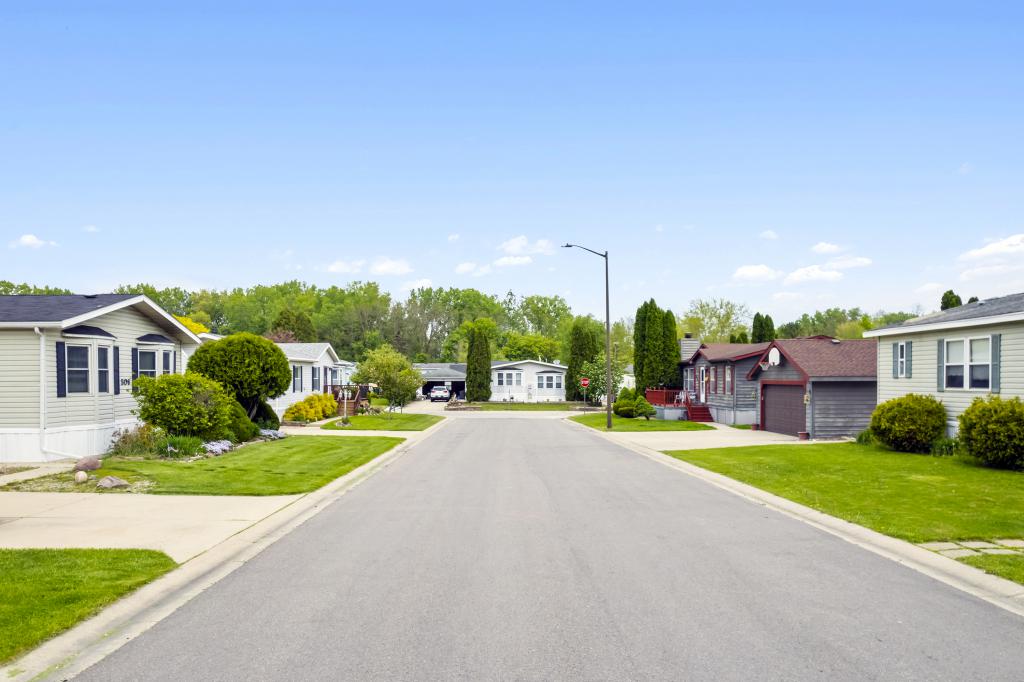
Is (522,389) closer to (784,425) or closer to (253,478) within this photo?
(784,425)

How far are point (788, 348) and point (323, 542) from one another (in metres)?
25.9

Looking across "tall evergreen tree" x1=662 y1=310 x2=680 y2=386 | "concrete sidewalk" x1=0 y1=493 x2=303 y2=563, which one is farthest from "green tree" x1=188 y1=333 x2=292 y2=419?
"tall evergreen tree" x1=662 y1=310 x2=680 y2=386

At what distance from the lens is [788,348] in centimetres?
3142

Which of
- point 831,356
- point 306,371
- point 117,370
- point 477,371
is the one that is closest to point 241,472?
point 117,370

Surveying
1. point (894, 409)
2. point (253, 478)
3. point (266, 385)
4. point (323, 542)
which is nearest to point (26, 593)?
point (323, 542)

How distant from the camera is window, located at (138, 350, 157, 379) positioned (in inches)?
949

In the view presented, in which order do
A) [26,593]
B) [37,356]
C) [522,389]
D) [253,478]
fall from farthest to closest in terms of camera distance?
[522,389] < [37,356] < [253,478] < [26,593]

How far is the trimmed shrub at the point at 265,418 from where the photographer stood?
91.6ft

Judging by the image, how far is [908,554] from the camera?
9445 millimetres

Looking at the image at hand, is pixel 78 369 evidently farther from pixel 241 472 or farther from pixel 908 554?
pixel 908 554

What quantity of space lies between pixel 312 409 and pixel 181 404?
1826 centimetres

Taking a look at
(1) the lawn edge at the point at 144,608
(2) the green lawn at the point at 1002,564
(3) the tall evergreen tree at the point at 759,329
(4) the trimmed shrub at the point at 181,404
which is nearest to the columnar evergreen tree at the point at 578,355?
(3) the tall evergreen tree at the point at 759,329

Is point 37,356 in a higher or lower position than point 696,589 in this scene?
higher

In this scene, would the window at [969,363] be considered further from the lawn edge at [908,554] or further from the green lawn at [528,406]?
the green lawn at [528,406]
